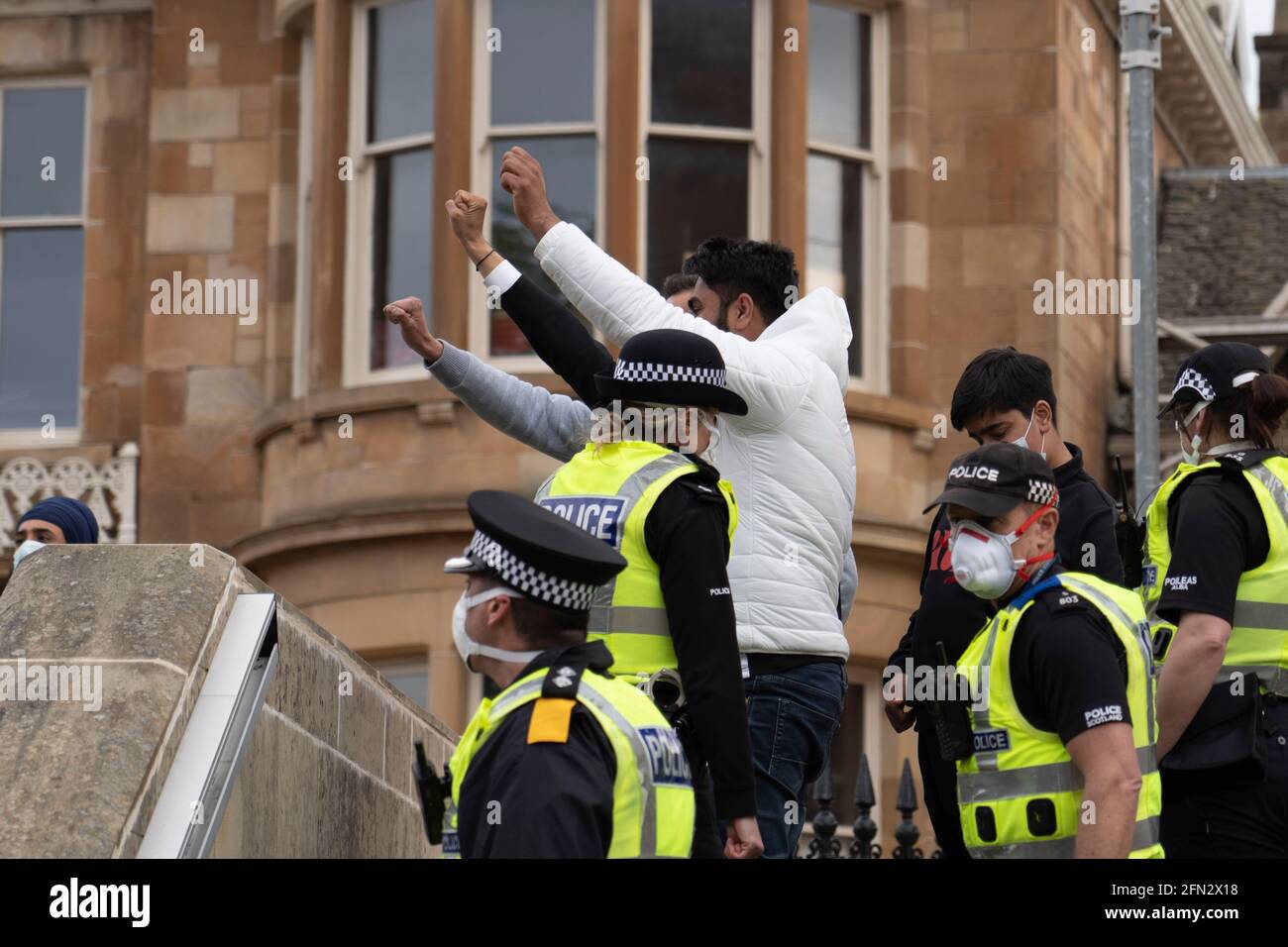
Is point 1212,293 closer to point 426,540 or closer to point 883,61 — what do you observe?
point 883,61

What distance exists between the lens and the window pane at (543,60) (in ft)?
48.2

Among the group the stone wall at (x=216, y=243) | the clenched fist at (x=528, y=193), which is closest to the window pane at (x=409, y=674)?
the stone wall at (x=216, y=243)

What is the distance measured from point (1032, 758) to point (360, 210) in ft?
35.0

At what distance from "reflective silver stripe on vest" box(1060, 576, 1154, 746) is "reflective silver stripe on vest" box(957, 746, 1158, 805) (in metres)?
0.06

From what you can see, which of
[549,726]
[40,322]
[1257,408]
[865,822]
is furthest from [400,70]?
[549,726]

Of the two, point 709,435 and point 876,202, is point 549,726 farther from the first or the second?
point 876,202

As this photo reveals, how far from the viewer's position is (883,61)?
1565 centimetres

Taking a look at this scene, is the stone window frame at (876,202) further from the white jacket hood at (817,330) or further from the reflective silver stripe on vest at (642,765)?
the reflective silver stripe on vest at (642,765)

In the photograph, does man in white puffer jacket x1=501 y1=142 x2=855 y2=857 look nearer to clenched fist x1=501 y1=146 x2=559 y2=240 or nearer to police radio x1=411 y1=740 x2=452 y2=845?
clenched fist x1=501 y1=146 x2=559 y2=240

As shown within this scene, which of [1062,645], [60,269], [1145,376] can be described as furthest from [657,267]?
[1062,645]

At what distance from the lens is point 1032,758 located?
5.18 metres

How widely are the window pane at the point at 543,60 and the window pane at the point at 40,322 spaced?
378cm

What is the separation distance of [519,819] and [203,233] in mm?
12584

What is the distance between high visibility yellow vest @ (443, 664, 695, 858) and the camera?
4336 millimetres
